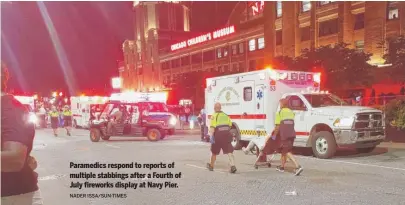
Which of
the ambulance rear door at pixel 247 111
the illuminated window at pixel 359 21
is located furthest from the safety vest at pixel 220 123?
the illuminated window at pixel 359 21

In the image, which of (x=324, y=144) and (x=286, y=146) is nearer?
(x=286, y=146)

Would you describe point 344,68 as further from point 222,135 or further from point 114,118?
point 222,135

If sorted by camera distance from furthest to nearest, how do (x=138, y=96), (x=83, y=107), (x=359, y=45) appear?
1. (x=359, y=45)
2. (x=83, y=107)
3. (x=138, y=96)

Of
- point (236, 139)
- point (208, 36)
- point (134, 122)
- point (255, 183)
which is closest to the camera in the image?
point (255, 183)

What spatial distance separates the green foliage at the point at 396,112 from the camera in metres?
16.2

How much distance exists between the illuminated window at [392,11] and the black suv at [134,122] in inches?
850

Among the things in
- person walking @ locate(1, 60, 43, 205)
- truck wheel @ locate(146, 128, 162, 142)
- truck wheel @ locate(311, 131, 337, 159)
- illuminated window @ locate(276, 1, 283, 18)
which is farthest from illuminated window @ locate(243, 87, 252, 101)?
Result: illuminated window @ locate(276, 1, 283, 18)

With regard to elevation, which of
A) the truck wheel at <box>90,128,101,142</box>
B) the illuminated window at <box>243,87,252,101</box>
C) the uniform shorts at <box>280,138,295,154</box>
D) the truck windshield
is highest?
the illuminated window at <box>243,87,252,101</box>

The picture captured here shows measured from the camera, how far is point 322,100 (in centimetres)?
1338

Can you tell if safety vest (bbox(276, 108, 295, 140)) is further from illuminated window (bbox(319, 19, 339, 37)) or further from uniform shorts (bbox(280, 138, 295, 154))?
illuminated window (bbox(319, 19, 339, 37))

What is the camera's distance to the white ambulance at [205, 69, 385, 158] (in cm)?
1219

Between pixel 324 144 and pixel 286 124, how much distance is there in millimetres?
3181

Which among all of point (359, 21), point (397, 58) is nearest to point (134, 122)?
point (397, 58)

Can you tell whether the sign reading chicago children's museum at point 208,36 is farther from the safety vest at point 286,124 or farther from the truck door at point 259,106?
the safety vest at point 286,124
